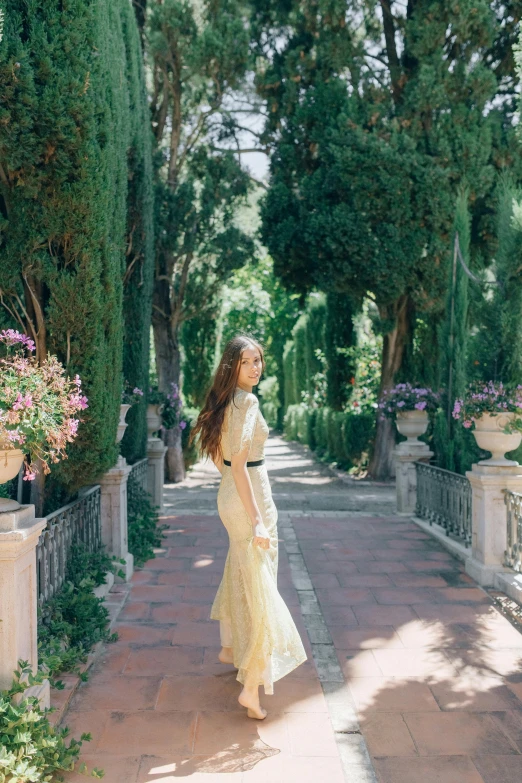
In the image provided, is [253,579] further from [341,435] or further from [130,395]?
[341,435]

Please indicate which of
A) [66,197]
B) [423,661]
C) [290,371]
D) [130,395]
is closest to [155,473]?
[130,395]

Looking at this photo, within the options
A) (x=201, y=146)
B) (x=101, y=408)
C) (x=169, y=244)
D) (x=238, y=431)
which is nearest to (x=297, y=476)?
(x=169, y=244)

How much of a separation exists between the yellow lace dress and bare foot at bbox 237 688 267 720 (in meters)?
0.08

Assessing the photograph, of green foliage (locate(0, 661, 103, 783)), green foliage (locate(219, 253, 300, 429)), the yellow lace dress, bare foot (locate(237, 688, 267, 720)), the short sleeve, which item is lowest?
bare foot (locate(237, 688, 267, 720))

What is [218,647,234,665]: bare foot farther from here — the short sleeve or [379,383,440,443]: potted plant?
[379,383,440,443]: potted plant

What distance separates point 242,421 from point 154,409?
622 centimetres

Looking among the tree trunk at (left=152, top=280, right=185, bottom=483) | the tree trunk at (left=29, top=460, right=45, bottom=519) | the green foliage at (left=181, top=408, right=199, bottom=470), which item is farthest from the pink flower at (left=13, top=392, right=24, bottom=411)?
the green foliage at (left=181, top=408, right=199, bottom=470)

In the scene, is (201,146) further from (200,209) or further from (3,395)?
(3,395)

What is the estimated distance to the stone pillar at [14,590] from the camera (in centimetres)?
290

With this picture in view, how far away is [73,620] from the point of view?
4.45m

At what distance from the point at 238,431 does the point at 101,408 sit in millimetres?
1958

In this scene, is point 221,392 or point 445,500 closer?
point 221,392

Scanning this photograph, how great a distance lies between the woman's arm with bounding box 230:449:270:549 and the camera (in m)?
3.43

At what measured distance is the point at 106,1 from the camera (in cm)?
547
